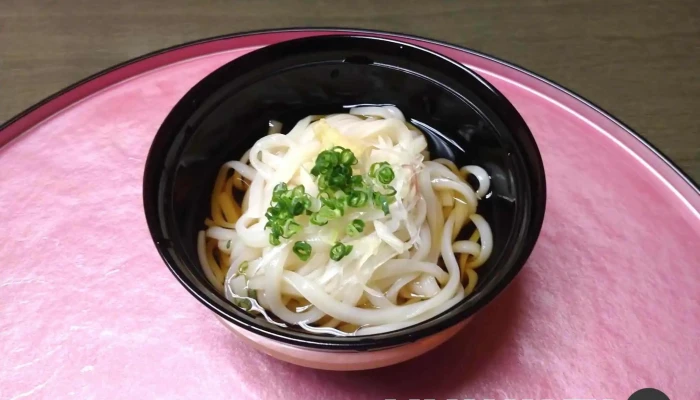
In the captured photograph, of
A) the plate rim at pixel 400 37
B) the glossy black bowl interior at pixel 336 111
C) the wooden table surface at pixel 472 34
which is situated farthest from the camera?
the wooden table surface at pixel 472 34

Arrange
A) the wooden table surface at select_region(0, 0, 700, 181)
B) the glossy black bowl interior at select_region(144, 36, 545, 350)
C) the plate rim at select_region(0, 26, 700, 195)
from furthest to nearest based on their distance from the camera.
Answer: the wooden table surface at select_region(0, 0, 700, 181), the plate rim at select_region(0, 26, 700, 195), the glossy black bowl interior at select_region(144, 36, 545, 350)

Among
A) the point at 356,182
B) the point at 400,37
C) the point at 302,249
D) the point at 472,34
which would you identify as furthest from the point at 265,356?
the point at 472,34

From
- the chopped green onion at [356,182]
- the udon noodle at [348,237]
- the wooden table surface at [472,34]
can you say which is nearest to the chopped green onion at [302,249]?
the udon noodle at [348,237]

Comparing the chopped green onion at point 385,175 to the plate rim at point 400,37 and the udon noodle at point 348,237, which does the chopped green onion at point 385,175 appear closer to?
the udon noodle at point 348,237

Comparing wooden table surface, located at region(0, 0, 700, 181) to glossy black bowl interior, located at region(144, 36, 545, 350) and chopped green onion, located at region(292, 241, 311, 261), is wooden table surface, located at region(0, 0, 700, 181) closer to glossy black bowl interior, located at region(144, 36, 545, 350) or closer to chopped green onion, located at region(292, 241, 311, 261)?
glossy black bowl interior, located at region(144, 36, 545, 350)

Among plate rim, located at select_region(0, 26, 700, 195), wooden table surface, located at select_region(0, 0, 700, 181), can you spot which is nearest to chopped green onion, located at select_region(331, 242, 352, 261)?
plate rim, located at select_region(0, 26, 700, 195)

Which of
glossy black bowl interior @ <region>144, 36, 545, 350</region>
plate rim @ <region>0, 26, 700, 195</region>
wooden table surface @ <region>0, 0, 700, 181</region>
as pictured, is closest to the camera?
glossy black bowl interior @ <region>144, 36, 545, 350</region>
